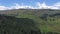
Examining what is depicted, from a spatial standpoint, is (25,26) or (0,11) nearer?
(25,26)

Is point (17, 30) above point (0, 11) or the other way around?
the other way around

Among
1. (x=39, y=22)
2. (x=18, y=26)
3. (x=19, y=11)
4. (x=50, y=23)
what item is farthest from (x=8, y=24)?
(x=19, y=11)

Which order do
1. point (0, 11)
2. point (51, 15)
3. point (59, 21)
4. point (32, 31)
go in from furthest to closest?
point (51, 15)
point (59, 21)
point (0, 11)
point (32, 31)

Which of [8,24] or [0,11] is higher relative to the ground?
[0,11]

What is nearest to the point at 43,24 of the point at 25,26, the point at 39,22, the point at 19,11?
the point at 39,22

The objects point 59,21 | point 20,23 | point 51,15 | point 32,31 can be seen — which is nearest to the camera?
point 32,31

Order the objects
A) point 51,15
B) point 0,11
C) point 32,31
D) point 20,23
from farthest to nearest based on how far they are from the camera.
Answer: point 51,15, point 0,11, point 20,23, point 32,31

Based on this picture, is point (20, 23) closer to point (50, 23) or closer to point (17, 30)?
point (17, 30)

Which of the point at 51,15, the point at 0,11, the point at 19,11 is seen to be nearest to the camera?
the point at 0,11

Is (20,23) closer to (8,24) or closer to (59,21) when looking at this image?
(8,24)
